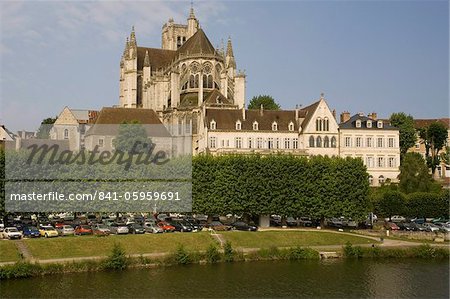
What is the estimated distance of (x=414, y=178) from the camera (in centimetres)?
7444

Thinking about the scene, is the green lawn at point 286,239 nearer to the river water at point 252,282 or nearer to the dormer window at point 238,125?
the river water at point 252,282

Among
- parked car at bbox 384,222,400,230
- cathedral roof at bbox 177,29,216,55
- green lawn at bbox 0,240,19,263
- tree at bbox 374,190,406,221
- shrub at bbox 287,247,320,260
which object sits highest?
cathedral roof at bbox 177,29,216,55

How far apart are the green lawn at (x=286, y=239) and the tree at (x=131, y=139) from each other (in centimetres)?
2744

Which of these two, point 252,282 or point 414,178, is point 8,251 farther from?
point 414,178

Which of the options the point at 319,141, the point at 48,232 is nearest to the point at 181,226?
the point at 48,232

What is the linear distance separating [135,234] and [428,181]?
42.0 metres

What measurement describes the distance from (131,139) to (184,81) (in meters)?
26.7

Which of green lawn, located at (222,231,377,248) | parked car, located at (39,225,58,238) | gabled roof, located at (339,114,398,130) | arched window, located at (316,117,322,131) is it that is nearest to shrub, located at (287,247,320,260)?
green lawn, located at (222,231,377,248)

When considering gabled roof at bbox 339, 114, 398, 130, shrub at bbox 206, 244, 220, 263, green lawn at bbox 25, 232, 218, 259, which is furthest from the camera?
gabled roof at bbox 339, 114, 398, 130

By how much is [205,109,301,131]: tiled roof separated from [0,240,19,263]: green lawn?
3827 cm

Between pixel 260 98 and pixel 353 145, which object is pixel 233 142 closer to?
pixel 353 145

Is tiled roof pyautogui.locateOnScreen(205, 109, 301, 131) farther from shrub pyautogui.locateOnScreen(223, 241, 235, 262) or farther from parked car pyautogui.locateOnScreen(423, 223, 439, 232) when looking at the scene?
shrub pyautogui.locateOnScreen(223, 241, 235, 262)

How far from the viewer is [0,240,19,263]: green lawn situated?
44.0 m

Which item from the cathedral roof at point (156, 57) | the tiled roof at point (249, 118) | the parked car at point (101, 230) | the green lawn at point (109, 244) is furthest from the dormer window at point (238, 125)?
the cathedral roof at point (156, 57)
